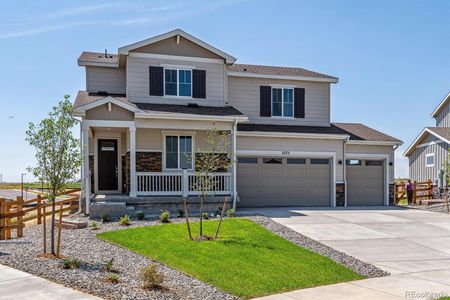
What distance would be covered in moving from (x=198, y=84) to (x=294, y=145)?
16.1 feet

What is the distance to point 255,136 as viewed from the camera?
2020 cm

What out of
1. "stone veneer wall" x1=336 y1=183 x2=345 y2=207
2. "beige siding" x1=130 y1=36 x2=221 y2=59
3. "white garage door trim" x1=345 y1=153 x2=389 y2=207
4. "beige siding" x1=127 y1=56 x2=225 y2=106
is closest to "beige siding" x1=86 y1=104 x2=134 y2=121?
"beige siding" x1=127 y1=56 x2=225 y2=106

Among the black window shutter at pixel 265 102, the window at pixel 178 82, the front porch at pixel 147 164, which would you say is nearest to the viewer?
the front porch at pixel 147 164

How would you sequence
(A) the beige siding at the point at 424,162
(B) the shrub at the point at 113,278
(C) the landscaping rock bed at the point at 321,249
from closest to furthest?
(B) the shrub at the point at 113,278 → (C) the landscaping rock bed at the point at 321,249 → (A) the beige siding at the point at 424,162

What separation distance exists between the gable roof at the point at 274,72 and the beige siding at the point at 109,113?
580cm

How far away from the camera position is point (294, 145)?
68.0 ft

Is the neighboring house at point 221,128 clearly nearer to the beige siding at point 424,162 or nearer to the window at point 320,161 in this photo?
the window at point 320,161

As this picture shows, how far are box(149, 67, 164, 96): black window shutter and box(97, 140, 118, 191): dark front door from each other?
120 inches

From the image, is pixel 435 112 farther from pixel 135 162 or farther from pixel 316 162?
pixel 135 162

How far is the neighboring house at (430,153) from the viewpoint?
2854 cm

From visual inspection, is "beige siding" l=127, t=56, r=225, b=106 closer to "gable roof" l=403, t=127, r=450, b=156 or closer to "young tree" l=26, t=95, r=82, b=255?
"young tree" l=26, t=95, r=82, b=255

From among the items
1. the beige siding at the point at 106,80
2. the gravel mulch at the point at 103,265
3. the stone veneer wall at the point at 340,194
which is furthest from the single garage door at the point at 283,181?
the gravel mulch at the point at 103,265

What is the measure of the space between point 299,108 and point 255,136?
10.9 ft

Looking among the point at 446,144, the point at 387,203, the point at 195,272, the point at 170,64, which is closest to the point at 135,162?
the point at 170,64
